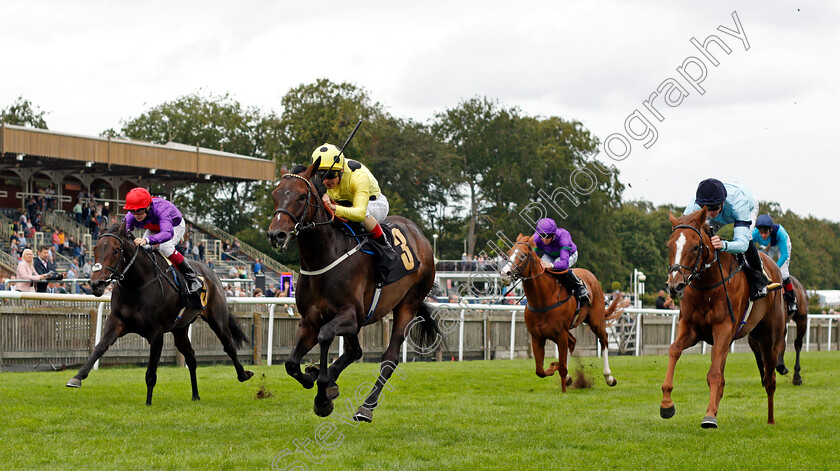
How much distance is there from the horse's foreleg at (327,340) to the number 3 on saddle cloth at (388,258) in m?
0.63

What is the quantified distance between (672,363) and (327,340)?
2.56 metres

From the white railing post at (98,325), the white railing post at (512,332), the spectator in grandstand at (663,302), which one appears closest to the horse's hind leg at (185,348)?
the white railing post at (98,325)

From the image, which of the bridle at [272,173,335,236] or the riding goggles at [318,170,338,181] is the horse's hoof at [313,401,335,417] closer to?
the bridle at [272,173,335,236]

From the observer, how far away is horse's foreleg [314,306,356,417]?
6.31 metres

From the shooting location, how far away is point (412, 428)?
7062 mm

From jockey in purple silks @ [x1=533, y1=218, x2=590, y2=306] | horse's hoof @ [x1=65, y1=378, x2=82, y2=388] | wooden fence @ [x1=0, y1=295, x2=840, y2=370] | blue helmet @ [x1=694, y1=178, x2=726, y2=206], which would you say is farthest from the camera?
wooden fence @ [x1=0, y1=295, x2=840, y2=370]

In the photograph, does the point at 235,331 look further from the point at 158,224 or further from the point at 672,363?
the point at 672,363

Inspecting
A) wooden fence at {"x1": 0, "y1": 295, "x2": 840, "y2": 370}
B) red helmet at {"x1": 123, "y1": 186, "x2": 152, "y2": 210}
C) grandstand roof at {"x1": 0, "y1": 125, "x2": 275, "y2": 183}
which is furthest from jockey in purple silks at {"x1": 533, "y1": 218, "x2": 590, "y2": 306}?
grandstand roof at {"x1": 0, "y1": 125, "x2": 275, "y2": 183}

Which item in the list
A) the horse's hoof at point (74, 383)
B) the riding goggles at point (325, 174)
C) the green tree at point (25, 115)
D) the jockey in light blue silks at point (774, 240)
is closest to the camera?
the riding goggles at point (325, 174)

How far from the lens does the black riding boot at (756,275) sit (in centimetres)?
730

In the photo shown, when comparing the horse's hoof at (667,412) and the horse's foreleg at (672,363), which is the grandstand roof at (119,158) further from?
the horse's hoof at (667,412)

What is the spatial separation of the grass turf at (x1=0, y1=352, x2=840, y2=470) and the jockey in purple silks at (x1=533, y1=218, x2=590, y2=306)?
120 cm

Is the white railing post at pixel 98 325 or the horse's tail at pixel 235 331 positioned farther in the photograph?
the white railing post at pixel 98 325

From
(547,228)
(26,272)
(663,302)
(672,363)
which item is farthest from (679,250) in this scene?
(663,302)
